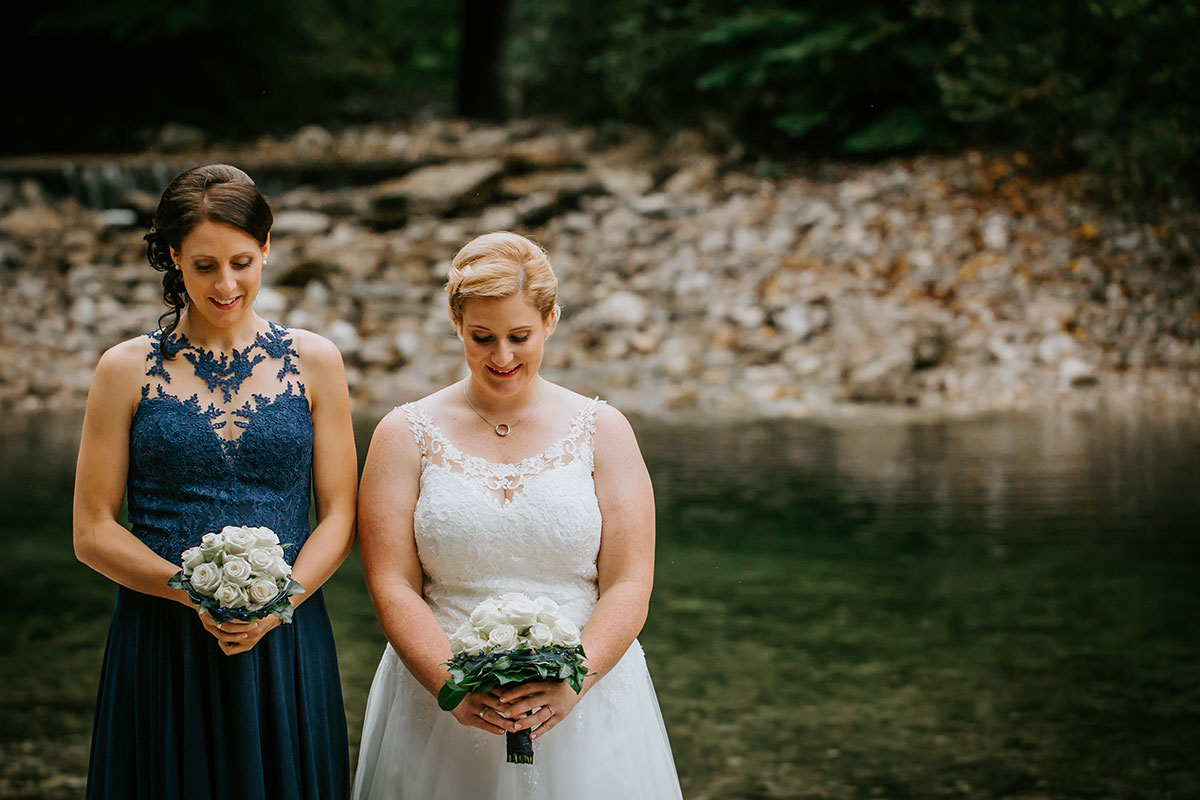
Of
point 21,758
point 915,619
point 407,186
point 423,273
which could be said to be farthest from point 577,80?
point 21,758

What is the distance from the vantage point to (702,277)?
10555 mm

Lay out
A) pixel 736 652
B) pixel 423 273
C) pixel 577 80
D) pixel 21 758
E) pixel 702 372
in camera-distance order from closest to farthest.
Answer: pixel 21 758
pixel 736 652
pixel 702 372
pixel 423 273
pixel 577 80

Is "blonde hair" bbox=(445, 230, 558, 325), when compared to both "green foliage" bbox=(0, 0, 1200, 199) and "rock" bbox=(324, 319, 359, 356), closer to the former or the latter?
"rock" bbox=(324, 319, 359, 356)

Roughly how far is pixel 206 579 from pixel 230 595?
5 cm

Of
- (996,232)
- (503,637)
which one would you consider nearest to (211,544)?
(503,637)

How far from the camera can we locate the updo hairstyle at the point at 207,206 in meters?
2.13

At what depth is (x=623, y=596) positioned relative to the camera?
2.31 metres

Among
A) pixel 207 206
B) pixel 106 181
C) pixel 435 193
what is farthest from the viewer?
pixel 106 181

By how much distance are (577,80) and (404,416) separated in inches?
504

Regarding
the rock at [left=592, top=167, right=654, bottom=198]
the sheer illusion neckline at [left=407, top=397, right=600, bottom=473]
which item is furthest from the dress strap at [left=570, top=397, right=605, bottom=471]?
the rock at [left=592, top=167, right=654, bottom=198]

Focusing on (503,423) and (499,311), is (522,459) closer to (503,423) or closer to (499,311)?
(503,423)

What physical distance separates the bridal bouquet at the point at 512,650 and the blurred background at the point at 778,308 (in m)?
2.29

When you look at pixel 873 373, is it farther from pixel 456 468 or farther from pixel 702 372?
pixel 456 468

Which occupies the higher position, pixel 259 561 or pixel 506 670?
pixel 259 561
